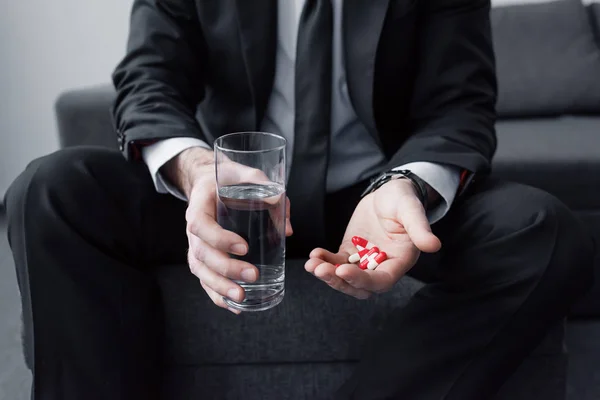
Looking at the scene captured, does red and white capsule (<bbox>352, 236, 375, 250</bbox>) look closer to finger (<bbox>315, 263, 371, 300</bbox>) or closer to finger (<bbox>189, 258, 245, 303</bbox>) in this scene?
finger (<bbox>315, 263, 371, 300</bbox>)

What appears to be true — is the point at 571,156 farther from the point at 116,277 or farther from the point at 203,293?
the point at 116,277

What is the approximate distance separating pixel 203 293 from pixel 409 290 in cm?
33

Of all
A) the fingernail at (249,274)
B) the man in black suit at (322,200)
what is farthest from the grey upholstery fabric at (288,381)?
the fingernail at (249,274)

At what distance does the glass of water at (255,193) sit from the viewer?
780mm

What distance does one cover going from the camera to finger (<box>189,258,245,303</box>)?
812 millimetres

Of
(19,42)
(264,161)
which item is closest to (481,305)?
(264,161)

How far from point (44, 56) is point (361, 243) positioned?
1840 mm

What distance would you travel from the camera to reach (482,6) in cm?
120

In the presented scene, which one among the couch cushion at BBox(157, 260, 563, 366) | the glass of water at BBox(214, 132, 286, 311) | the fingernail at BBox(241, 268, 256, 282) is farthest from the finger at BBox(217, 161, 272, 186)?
the couch cushion at BBox(157, 260, 563, 366)

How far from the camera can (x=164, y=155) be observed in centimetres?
102

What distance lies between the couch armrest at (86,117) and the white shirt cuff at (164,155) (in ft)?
2.40

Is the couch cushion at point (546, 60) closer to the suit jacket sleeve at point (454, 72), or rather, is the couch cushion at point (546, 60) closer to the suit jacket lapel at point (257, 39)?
the suit jacket sleeve at point (454, 72)

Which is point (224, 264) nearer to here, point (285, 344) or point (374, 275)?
point (374, 275)

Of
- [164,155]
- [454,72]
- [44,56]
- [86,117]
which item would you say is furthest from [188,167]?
[44,56]
